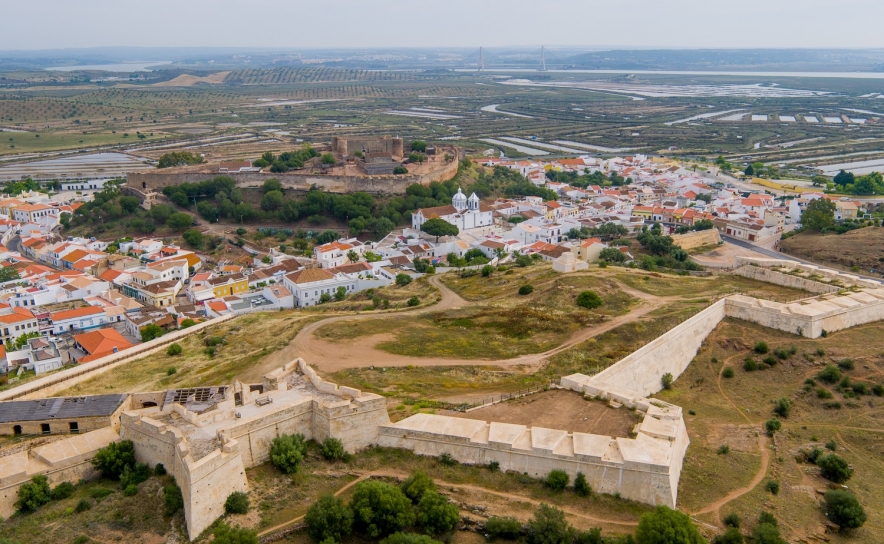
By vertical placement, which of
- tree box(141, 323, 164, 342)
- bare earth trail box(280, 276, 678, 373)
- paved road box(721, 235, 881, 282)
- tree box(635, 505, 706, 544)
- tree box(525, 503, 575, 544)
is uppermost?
tree box(635, 505, 706, 544)

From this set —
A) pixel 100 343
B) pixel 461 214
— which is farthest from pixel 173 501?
pixel 461 214

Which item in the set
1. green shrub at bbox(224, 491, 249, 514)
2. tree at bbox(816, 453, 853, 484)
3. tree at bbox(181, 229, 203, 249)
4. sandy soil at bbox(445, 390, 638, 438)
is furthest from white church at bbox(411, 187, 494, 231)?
green shrub at bbox(224, 491, 249, 514)

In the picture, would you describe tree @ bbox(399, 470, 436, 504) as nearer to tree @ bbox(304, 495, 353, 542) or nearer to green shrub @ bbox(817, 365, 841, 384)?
tree @ bbox(304, 495, 353, 542)

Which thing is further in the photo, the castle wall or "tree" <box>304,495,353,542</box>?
the castle wall

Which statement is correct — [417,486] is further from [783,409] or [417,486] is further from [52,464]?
[783,409]

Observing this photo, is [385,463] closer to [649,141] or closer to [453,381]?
[453,381]

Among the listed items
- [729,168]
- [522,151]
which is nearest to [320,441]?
[729,168]
